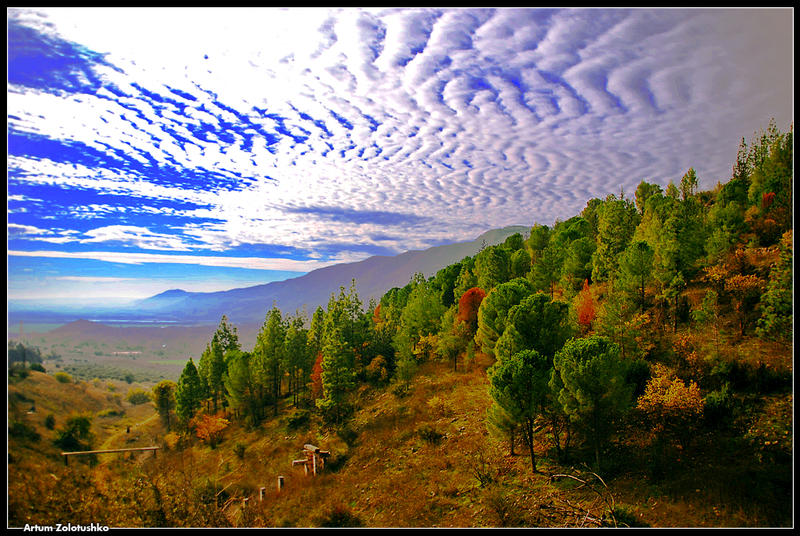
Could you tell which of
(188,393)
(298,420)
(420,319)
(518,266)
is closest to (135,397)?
(188,393)

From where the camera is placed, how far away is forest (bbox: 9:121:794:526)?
8.41 m

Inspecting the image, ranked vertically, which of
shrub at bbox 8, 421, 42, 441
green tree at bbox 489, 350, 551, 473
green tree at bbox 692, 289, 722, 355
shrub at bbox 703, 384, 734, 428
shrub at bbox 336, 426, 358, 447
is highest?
green tree at bbox 692, 289, 722, 355

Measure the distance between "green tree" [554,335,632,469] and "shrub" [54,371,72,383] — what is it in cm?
1555

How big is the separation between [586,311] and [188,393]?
98.0 feet

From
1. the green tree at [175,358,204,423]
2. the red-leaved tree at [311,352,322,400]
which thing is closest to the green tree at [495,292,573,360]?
the red-leaved tree at [311,352,322,400]

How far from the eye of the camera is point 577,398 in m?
11.0

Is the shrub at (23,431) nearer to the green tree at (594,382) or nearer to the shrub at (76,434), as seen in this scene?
the shrub at (76,434)

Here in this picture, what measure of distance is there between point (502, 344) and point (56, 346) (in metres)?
15.5

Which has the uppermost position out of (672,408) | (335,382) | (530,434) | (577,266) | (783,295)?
(577,266)

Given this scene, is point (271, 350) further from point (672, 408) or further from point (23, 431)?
point (672, 408)

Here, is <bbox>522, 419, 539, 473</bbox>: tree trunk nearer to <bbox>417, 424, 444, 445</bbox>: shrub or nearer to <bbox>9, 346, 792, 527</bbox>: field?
<bbox>9, 346, 792, 527</bbox>: field

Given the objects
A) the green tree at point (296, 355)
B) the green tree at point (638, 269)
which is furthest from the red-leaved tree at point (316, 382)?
the green tree at point (638, 269)

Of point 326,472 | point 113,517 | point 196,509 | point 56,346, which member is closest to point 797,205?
point 196,509

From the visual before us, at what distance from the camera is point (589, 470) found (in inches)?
446
